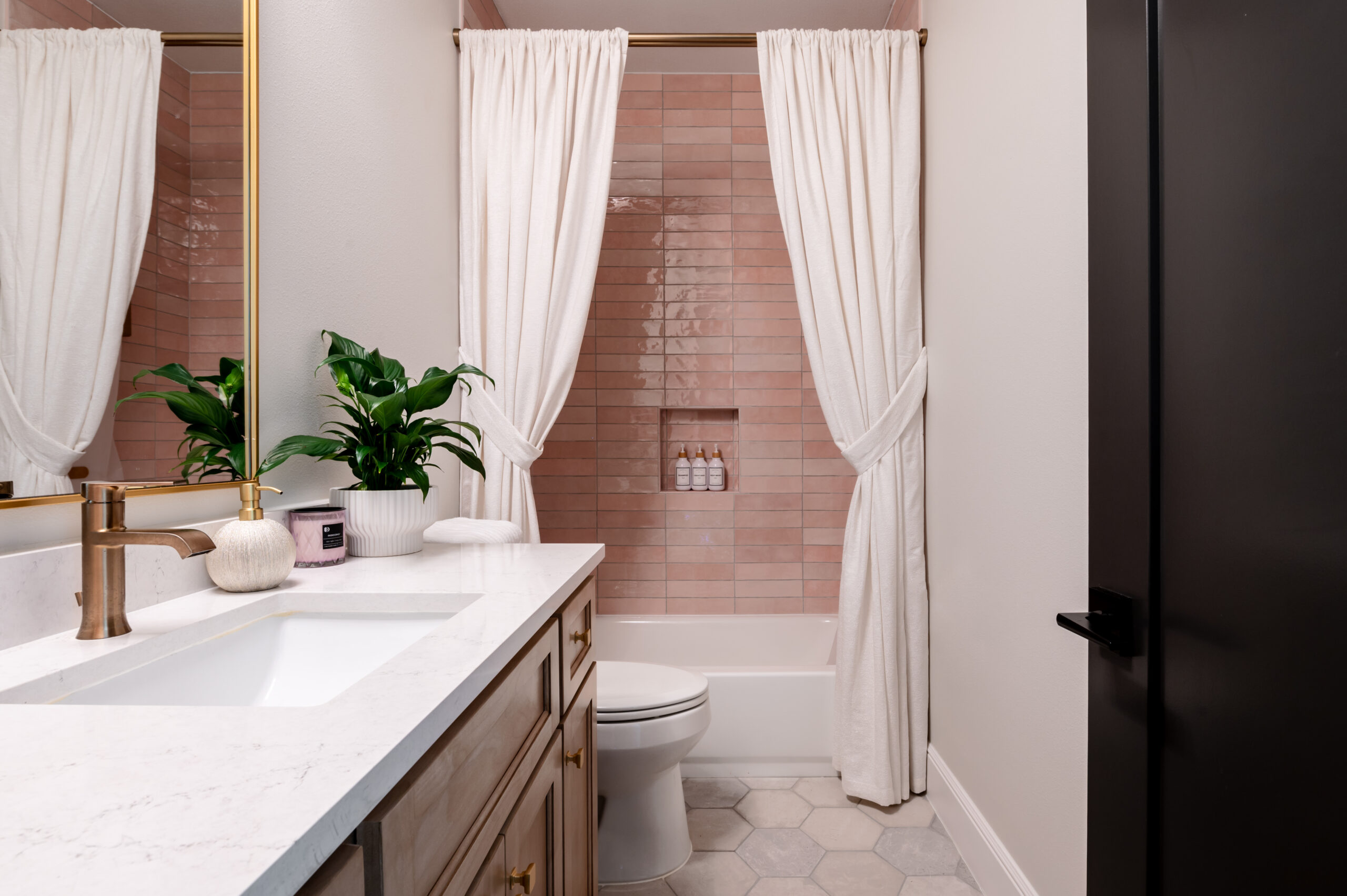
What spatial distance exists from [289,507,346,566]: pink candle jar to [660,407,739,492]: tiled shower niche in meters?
2.01

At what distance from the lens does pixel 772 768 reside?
7.72 ft

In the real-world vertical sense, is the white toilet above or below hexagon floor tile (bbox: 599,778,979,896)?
above

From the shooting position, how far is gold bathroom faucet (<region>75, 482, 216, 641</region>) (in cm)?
81

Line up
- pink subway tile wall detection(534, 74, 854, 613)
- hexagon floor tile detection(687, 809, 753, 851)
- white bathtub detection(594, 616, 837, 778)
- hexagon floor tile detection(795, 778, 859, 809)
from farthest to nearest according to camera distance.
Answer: pink subway tile wall detection(534, 74, 854, 613), white bathtub detection(594, 616, 837, 778), hexagon floor tile detection(795, 778, 859, 809), hexagon floor tile detection(687, 809, 753, 851)

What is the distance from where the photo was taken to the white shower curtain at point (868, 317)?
2.16 metres

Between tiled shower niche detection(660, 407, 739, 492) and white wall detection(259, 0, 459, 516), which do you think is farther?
tiled shower niche detection(660, 407, 739, 492)

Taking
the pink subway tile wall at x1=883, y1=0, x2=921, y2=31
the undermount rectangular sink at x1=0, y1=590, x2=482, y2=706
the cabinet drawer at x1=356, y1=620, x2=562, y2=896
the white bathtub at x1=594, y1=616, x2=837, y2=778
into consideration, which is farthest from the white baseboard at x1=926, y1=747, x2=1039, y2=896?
the pink subway tile wall at x1=883, y1=0, x2=921, y2=31

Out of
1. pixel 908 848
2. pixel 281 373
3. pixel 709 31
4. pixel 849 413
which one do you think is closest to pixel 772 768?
pixel 908 848

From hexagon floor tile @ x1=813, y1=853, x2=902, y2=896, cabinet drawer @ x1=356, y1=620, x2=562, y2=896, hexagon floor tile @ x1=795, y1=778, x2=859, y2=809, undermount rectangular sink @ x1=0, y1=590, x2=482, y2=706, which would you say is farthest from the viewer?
hexagon floor tile @ x1=795, y1=778, x2=859, y2=809

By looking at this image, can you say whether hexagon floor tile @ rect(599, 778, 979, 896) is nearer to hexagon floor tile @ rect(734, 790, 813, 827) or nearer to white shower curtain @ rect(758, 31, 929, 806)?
hexagon floor tile @ rect(734, 790, 813, 827)

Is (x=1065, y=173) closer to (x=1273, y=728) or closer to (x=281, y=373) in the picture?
(x=1273, y=728)

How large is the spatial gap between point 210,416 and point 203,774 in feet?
2.77

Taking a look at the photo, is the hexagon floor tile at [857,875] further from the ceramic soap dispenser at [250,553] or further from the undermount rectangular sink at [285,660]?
the ceramic soap dispenser at [250,553]

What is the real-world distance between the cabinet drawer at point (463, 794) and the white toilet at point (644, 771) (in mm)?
758
